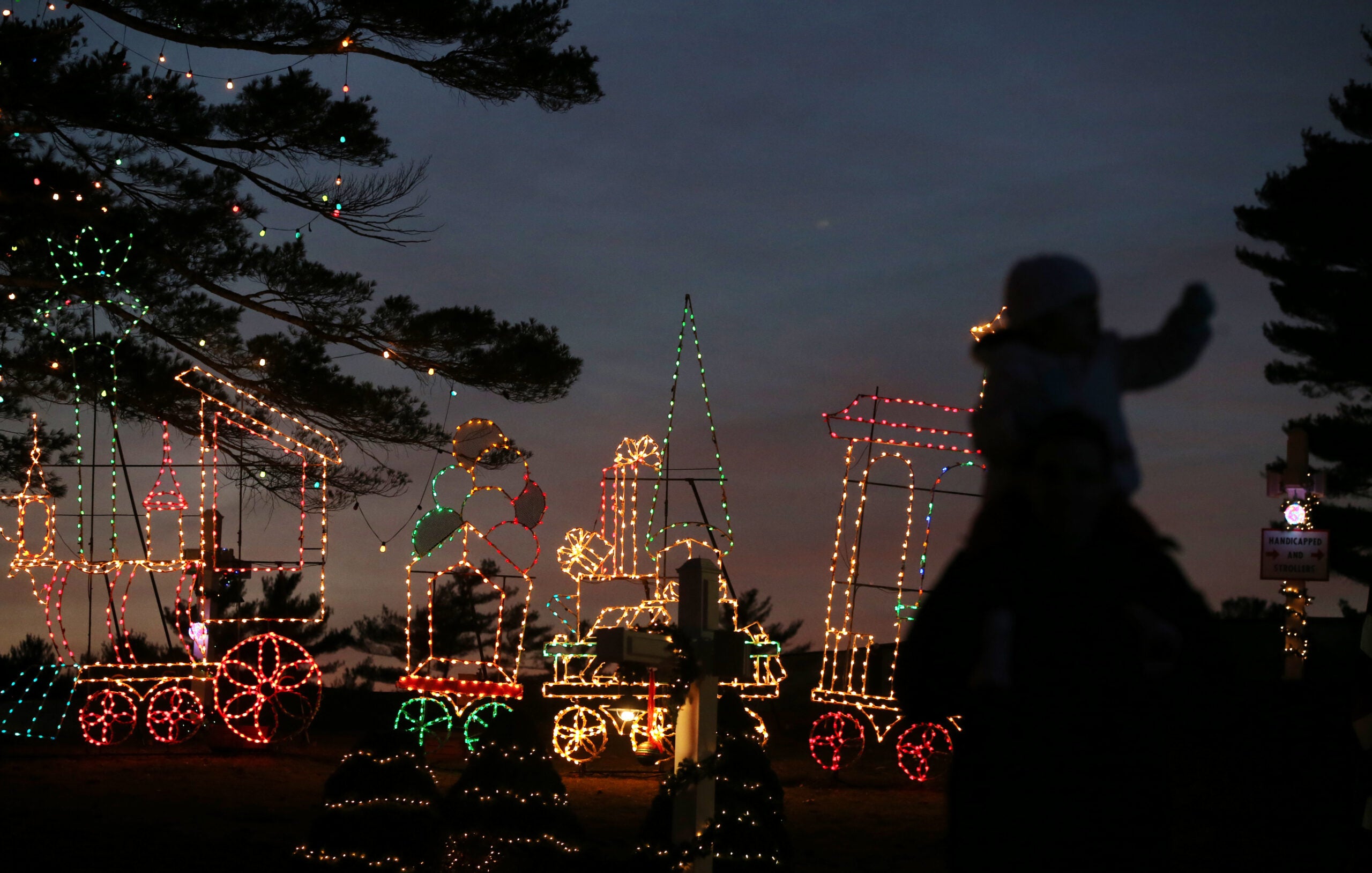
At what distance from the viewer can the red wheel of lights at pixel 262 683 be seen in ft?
41.7

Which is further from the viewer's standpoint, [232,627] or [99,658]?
[232,627]

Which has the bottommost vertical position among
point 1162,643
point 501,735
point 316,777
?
point 316,777

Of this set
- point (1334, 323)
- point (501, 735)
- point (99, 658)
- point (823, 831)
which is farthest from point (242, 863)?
point (1334, 323)

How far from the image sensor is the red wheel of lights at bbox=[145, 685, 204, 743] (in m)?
12.7

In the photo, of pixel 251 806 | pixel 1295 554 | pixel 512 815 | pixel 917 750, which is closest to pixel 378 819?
pixel 512 815

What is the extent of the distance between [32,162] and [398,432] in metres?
4.46

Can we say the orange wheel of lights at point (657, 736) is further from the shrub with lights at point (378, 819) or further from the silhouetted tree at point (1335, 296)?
the silhouetted tree at point (1335, 296)

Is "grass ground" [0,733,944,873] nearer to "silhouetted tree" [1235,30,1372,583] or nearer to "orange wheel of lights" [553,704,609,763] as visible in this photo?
"orange wheel of lights" [553,704,609,763]

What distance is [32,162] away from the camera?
38.9 ft

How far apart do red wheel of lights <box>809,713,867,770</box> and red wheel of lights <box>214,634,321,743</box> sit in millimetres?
4888

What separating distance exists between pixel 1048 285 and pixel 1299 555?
12.9 meters

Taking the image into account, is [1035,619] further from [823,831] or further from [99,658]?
[99,658]

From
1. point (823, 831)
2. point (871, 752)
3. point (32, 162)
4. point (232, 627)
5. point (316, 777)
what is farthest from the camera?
point (232, 627)

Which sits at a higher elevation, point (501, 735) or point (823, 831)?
point (501, 735)
